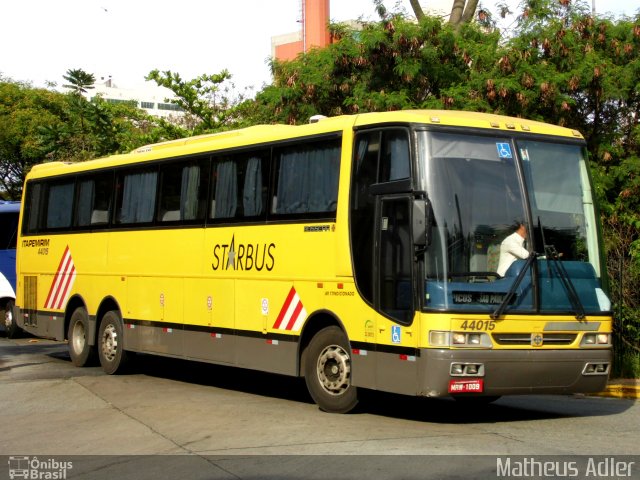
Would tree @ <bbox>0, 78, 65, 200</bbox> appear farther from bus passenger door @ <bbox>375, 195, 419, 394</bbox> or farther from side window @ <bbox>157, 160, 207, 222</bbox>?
bus passenger door @ <bbox>375, 195, 419, 394</bbox>

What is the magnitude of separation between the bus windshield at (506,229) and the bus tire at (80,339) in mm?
8903

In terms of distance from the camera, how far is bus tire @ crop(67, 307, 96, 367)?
17.4m

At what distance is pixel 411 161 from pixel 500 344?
2.17m

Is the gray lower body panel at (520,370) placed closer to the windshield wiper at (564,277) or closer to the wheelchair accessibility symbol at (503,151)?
the windshield wiper at (564,277)

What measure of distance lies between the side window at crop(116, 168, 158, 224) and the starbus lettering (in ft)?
7.47

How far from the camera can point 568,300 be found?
10.8m

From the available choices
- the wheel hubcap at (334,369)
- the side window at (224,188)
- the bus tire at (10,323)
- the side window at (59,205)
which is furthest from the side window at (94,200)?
the bus tire at (10,323)

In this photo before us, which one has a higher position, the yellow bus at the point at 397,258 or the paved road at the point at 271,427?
the yellow bus at the point at 397,258

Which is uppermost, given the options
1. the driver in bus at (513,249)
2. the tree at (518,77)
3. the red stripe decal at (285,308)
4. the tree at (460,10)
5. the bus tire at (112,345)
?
the tree at (460,10)

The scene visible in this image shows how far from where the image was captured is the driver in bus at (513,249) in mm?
10438

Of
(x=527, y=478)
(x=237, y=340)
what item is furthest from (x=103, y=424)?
(x=527, y=478)

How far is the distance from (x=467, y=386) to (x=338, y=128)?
355cm

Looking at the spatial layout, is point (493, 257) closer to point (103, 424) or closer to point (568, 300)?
point (568, 300)

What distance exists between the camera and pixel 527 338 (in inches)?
414
